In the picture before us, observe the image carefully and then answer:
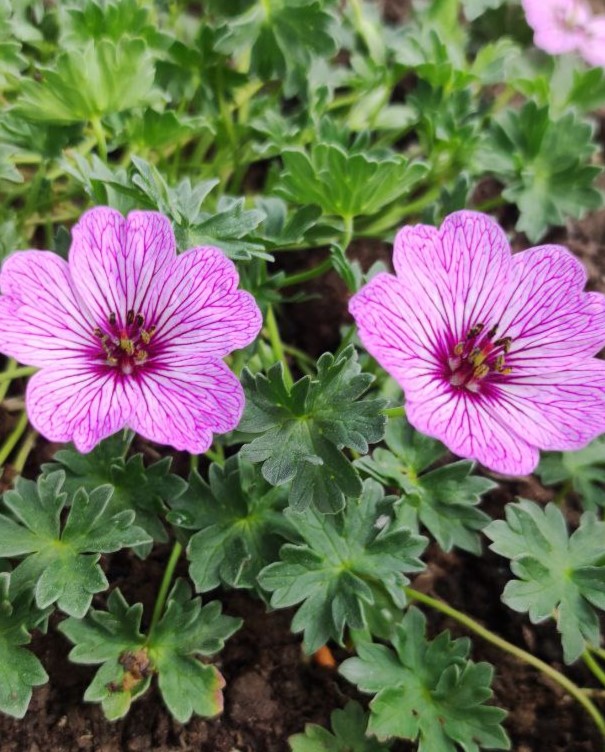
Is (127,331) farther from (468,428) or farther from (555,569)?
(555,569)

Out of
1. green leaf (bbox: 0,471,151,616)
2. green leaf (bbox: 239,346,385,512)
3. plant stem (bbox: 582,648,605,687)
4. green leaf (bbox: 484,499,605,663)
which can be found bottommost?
plant stem (bbox: 582,648,605,687)

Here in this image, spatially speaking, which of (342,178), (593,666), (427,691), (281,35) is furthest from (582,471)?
(281,35)

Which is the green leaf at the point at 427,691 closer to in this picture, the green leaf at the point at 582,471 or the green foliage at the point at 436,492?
the green foliage at the point at 436,492

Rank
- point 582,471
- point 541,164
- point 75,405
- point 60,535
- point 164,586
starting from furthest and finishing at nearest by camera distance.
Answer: point 541,164, point 582,471, point 164,586, point 60,535, point 75,405

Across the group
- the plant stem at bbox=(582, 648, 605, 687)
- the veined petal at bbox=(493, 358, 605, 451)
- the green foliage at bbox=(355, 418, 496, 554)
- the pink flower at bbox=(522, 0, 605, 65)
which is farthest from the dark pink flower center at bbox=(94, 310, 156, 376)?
the pink flower at bbox=(522, 0, 605, 65)

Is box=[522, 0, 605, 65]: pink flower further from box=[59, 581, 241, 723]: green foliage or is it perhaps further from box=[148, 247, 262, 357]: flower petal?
box=[59, 581, 241, 723]: green foliage
